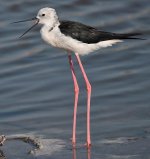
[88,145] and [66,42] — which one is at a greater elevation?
[66,42]

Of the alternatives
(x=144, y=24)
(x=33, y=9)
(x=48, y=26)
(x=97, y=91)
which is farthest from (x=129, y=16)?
(x=48, y=26)

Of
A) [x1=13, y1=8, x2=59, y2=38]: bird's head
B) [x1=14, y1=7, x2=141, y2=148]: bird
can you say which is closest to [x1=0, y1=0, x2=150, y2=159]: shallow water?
[x1=14, y1=7, x2=141, y2=148]: bird

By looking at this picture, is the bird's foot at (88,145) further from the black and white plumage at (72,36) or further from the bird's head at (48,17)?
the bird's head at (48,17)

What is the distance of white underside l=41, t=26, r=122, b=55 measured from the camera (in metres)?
7.20

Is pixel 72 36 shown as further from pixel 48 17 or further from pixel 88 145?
pixel 88 145

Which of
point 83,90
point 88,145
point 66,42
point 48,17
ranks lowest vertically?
point 88,145

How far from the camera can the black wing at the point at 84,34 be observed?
7191 mm

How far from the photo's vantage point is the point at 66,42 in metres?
7.21

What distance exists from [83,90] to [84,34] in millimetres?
1303

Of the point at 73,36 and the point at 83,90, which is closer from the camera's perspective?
the point at 73,36

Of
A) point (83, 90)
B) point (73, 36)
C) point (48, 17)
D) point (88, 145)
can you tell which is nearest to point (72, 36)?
point (73, 36)

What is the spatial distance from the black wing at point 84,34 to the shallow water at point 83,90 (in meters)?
0.83

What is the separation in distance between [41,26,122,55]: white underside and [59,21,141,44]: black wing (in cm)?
4

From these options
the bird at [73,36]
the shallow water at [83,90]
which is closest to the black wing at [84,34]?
the bird at [73,36]
